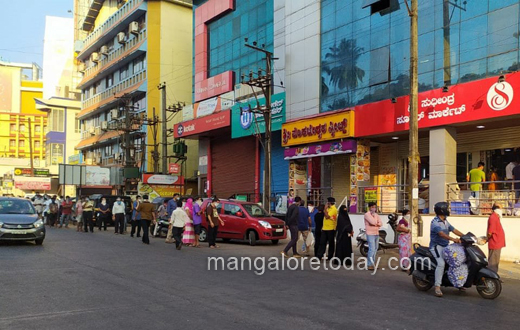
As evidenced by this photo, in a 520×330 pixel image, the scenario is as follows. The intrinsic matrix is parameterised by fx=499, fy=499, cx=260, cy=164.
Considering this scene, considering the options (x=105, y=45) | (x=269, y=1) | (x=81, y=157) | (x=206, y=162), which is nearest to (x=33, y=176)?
(x=81, y=157)

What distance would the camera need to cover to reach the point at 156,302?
305 inches

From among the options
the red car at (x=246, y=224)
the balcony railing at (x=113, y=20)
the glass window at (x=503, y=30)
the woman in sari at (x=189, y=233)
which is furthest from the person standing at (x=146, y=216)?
the balcony railing at (x=113, y=20)

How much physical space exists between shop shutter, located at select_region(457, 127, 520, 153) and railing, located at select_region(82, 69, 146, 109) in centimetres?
3239

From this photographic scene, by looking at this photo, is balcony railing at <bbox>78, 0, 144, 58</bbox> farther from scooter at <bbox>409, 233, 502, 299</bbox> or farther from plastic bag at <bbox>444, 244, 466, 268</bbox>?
plastic bag at <bbox>444, 244, 466, 268</bbox>

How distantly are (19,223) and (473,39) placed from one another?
16459 millimetres

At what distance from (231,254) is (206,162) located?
2060cm

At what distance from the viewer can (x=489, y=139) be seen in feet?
62.4

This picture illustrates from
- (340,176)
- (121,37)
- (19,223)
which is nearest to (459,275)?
(19,223)

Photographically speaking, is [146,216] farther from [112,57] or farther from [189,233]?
[112,57]

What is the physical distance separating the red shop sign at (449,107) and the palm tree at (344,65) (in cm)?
162

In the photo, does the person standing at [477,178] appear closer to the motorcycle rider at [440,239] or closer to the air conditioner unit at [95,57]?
the motorcycle rider at [440,239]

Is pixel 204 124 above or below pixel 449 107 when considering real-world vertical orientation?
above

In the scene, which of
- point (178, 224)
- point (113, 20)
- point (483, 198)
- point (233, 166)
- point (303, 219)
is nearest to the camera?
point (303, 219)

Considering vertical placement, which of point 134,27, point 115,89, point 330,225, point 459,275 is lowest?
point 459,275
